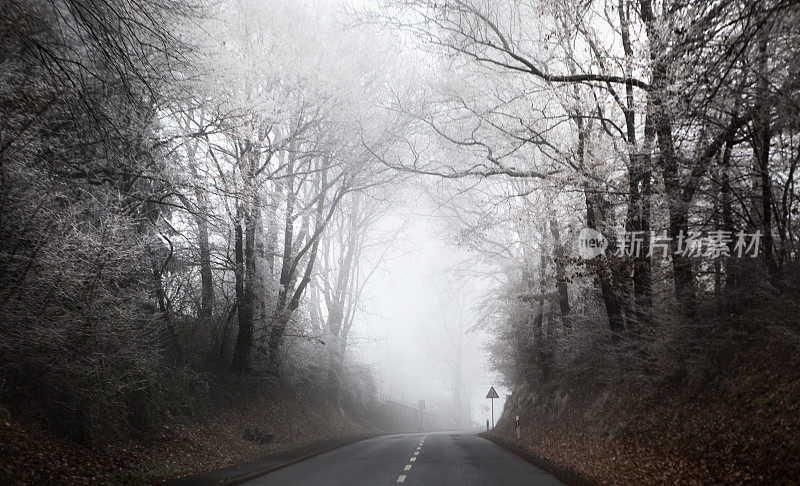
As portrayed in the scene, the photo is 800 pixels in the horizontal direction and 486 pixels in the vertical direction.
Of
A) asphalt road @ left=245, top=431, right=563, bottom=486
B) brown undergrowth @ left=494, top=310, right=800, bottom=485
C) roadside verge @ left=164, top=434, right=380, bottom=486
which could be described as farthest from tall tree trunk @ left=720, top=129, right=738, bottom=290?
roadside verge @ left=164, top=434, right=380, bottom=486

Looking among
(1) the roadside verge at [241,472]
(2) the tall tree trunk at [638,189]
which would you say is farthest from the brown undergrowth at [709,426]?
(1) the roadside verge at [241,472]

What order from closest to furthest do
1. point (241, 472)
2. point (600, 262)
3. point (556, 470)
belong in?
1. point (241, 472)
2. point (556, 470)
3. point (600, 262)

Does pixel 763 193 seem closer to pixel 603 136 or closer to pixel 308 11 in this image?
pixel 603 136

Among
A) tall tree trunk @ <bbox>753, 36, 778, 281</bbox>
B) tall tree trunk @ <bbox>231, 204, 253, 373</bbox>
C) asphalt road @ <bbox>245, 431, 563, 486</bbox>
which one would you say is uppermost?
tall tree trunk @ <bbox>753, 36, 778, 281</bbox>

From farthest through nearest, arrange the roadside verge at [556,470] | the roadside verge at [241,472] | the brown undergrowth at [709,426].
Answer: the roadside verge at [556,470]
the roadside verge at [241,472]
the brown undergrowth at [709,426]

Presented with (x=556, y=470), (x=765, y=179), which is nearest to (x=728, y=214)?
(x=765, y=179)

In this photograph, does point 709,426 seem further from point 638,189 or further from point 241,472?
point 241,472

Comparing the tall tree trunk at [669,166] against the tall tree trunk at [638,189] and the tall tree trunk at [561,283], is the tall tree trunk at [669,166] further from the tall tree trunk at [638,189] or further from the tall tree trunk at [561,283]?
the tall tree trunk at [561,283]

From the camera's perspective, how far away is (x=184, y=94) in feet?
39.3

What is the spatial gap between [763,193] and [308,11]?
15.4 m

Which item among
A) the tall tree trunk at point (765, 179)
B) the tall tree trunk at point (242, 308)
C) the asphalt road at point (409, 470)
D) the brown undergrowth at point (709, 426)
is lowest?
the asphalt road at point (409, 470)

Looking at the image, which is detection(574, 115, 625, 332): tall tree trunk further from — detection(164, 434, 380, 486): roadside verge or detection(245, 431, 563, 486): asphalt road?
detection(164, 434, 380, 486): roadside verge

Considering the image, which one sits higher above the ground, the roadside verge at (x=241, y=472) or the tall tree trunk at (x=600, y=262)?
the tall tree trunk at (x=600, y=262)

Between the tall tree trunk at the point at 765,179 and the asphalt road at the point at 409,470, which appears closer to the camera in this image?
the asphalt road at the point at 409,470
